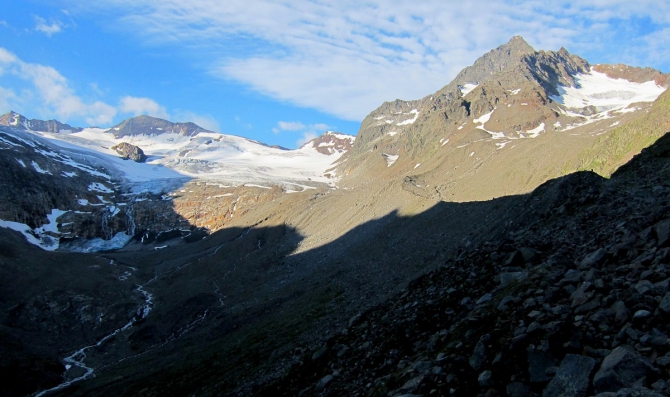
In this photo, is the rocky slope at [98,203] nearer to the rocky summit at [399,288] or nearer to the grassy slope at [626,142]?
the rocky summit at [399,288]

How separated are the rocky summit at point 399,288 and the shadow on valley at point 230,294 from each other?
303 millimetres

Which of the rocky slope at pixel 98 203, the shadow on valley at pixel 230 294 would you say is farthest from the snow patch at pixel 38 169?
the shadow on valley at pixel 230 294

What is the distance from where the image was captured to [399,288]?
28.1 metres

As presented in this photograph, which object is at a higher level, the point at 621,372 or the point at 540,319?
the point at 540,319

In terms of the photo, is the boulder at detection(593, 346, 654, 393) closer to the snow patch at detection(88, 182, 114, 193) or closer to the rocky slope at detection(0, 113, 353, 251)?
the rocky slope at detection(0, 113, 353, 251)

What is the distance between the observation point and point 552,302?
398 inches

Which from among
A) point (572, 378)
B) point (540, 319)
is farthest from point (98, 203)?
point (572, 378)

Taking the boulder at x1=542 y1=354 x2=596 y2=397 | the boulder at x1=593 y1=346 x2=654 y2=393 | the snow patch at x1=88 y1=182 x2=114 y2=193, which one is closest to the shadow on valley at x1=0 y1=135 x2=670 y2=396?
the boulder at x1=542 y1=354 x2=596 y2=397

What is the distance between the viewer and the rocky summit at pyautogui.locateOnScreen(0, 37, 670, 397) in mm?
9078

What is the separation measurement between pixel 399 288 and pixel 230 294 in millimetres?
45625

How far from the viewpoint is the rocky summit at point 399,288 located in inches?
357

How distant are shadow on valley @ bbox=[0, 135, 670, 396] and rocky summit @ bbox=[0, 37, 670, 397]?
303 mm

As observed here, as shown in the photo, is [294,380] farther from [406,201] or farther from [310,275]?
[406,201]

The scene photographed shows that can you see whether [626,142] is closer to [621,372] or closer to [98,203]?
[621,372]
